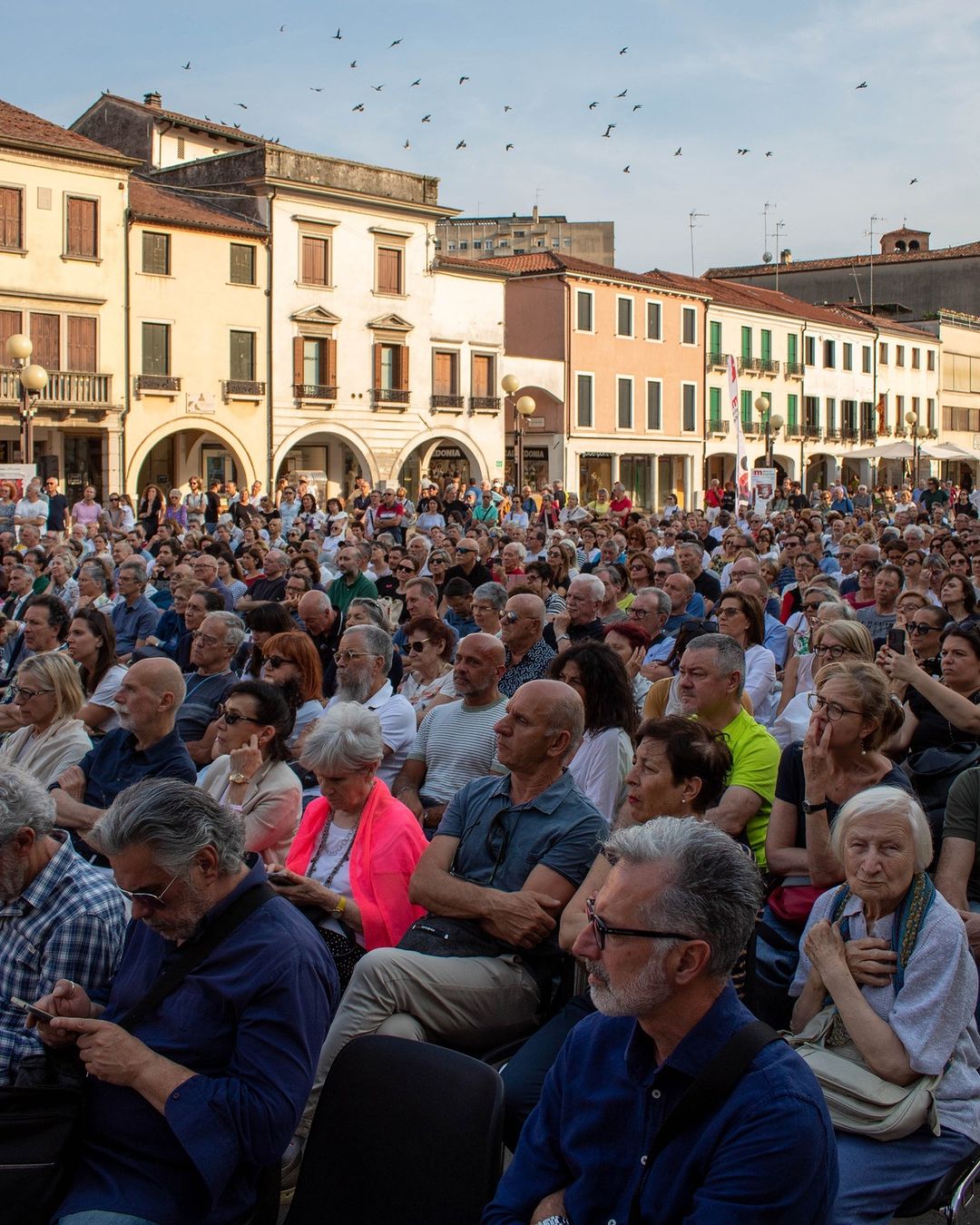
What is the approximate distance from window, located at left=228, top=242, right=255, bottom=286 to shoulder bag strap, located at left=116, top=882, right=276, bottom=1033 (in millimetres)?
32459


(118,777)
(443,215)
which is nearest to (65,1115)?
(118,777)

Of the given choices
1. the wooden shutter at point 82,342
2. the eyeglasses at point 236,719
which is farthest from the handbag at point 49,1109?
the wooden shutter at point 82,342

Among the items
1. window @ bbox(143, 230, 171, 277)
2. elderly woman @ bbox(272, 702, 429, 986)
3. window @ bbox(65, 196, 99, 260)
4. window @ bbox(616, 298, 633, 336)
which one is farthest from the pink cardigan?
window @ bbox(616, 298, 633, 336)

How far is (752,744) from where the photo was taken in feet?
15.5

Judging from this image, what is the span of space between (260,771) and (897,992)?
253 centimetres

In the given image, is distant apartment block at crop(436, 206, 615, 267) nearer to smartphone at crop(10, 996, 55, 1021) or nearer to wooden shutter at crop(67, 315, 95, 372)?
wooden shutter at crop(67, 315, 95, 372)

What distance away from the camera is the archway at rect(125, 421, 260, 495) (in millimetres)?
33438

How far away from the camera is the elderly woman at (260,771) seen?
465 centimetres

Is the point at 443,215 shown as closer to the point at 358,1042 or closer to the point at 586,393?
the point at 586,393

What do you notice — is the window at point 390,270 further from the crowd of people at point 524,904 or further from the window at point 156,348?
the crowd of people at point 524,904

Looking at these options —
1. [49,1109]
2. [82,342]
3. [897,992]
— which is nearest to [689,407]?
[82,342]

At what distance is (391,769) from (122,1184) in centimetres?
325

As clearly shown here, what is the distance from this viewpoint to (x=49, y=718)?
580 centimetres

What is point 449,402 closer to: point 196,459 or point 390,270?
point 390,270
